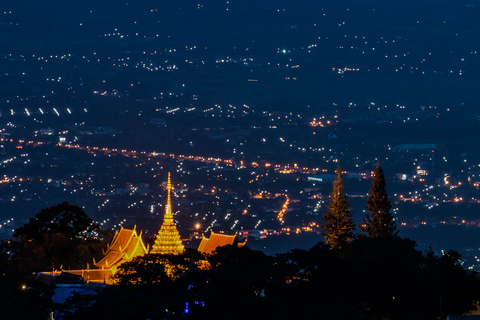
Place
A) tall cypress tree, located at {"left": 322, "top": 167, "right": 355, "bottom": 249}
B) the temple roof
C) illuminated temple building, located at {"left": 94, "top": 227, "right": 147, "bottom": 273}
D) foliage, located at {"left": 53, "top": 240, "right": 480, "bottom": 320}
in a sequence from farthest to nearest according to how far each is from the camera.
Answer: illuminated temple building, located at {"left": 94, "top": 227, "right": 147, "bottom": 273}, tall cypress tree, located at {"left": 322, "top": 167, "right": 355, "bottom": 249}, the temple roof, foliage, located at {"left": 53, "top": 240, "right": 480, "bottom": 320}

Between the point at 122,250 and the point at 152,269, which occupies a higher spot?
the point at 122,250

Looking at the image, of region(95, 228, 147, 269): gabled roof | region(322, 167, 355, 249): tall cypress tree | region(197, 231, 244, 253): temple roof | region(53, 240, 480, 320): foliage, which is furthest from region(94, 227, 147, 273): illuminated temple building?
region(53, 240, 480, 320): foliage

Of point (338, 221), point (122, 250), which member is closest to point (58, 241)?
point (122, 250)

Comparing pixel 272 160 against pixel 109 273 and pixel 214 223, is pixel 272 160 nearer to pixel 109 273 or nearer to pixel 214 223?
pixel 214 223

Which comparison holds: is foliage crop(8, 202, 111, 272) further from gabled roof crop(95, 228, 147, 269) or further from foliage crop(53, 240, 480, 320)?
foliage crop(53, 240, 480, 320)

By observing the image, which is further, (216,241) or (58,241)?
(58,241)

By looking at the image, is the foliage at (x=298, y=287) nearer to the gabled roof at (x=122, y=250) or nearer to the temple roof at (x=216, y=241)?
the temple roof at (x=216, y=241)

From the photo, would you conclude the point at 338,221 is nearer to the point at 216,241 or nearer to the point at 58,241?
the point at 216,241

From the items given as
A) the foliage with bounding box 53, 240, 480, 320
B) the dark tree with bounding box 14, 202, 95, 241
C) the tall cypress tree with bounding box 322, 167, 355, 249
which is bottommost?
the foliage with bounding box 53, 240, 480, 320
